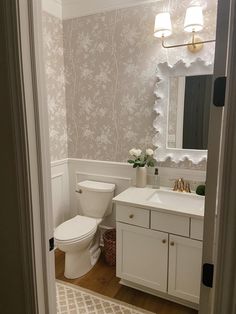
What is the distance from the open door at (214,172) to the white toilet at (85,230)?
5.02 feet

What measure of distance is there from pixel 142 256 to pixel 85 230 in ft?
1.86

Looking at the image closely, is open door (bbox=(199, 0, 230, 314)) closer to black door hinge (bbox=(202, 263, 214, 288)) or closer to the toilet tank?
black door hinge (bbox=(202, 263, 214, 288))

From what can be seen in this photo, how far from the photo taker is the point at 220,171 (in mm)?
665

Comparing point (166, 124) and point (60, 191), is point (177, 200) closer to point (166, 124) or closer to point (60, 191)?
point (166, 124)

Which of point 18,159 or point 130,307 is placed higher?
point 18,159

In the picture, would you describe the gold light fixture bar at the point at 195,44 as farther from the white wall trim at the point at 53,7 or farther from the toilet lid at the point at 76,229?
the toilet lid at the point at 76,229

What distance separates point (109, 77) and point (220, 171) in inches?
78.6

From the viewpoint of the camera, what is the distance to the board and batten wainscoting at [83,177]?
7.59 ft

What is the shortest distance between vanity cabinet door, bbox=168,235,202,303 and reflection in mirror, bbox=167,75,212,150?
824mm

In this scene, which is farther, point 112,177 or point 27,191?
point 112,177

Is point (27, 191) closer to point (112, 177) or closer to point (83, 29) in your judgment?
point (112, 177)

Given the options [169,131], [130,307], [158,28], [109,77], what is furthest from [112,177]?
[158,28]

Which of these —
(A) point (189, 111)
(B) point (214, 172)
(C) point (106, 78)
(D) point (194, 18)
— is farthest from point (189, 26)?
(B) point (214, 172)

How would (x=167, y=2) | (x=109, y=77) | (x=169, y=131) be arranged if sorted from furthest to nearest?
(x=109, y=77), (x=169, y=131), (x=167, y=2)
